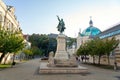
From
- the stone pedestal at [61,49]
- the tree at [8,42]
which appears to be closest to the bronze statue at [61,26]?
the stone pedestal at [61,49]

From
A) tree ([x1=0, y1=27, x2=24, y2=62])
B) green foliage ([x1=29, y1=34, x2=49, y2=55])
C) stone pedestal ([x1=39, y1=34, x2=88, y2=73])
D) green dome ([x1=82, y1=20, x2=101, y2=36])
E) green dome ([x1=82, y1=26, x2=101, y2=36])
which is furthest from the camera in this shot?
green foliage ([x1=29, y1=34, x2=49, y2=55])

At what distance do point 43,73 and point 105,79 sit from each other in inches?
293

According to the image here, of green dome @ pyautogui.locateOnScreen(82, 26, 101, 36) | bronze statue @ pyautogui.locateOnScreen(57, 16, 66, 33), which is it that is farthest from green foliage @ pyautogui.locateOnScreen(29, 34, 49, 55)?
bronze statue @ pyautogui.locateOnScreen(57, 16, 66, 33)

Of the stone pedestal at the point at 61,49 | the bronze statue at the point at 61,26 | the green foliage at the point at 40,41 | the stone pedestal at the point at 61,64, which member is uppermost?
the green foliage at the point at 40,41

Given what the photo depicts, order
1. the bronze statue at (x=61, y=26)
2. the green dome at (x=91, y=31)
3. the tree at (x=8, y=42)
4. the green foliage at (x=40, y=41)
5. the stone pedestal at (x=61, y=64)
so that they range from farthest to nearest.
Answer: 1. the green foliage at (x=40, y=41)
2. the green dome at (x=91, y=31)
3. the bronze statue at (x=61, y=26)
4. the tree at (x=8, y=42)
5. the stone pedestal at (x=61, y=64)

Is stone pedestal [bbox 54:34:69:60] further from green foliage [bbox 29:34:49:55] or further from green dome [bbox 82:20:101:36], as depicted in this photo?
green foliage [bbox 29:34:49:55]

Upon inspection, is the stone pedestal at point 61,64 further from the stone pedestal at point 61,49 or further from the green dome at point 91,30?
the green dome at point 91,30

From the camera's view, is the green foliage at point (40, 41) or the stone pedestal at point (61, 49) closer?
the stone pedestal at point (61, 49)

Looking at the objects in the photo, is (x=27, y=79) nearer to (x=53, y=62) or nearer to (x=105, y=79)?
(x=105, y=79)

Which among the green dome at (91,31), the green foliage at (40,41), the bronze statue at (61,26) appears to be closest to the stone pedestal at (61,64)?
the bronze statue at (61,26)

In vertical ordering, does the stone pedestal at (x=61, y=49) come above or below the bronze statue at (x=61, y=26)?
below

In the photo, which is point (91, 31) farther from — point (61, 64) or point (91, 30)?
point (61, 64)

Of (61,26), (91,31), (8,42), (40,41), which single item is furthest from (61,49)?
(40,41)

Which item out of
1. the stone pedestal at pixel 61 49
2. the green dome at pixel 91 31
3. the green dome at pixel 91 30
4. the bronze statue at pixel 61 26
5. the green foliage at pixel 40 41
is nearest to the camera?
the stone pedestal at pixel 61 49
